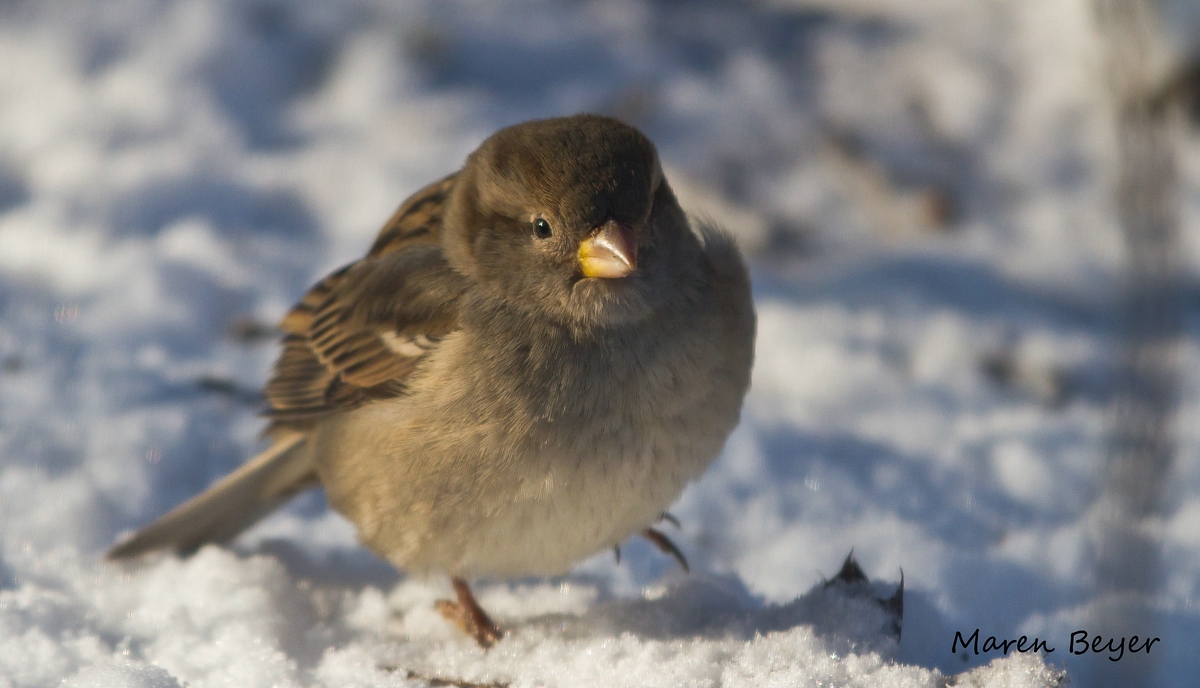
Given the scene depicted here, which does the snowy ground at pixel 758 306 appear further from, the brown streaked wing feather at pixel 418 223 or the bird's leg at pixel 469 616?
the brown streaked wing feather at pixel 418 223

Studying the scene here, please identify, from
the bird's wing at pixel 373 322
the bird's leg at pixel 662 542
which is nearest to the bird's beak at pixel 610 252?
the bird's wing at pixel 373 322

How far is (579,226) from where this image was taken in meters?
2.35

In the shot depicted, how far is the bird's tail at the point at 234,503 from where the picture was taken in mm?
2812

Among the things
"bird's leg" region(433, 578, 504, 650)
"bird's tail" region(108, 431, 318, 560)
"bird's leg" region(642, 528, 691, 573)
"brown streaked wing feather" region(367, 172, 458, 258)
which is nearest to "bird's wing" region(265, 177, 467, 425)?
"brown streaked wing feather" region(367, 172, 458, 258)

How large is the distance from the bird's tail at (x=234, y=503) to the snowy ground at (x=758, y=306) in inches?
3.2

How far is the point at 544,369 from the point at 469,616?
0.70 metres

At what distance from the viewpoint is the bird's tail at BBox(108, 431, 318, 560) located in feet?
9.23

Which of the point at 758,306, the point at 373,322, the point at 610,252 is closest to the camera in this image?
the point at 610,252

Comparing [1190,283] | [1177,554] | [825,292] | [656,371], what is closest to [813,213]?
[825,292]

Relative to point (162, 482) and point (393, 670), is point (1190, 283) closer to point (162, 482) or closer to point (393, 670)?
point (393, 670)

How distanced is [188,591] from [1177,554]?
2.62 m

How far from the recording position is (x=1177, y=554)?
9.65 ft

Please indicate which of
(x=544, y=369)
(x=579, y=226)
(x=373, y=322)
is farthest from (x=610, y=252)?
(x=373, y=322)

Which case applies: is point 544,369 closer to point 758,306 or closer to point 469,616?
point 469,616
